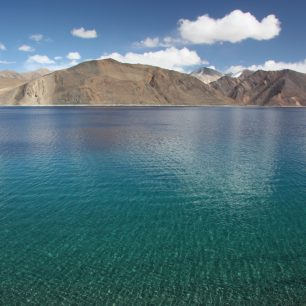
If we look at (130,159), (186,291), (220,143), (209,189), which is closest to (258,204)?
(209,189)

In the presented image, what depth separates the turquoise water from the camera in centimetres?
1747

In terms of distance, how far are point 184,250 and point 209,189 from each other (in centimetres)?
1368

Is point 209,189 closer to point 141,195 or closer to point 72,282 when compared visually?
point 141,195

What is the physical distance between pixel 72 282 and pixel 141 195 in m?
15.1

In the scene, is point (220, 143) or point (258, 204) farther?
point (220, 143)

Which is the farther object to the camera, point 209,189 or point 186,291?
point 209,189

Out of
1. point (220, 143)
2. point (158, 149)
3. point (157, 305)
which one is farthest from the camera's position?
point (220, 143)

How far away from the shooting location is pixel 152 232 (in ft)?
79.7

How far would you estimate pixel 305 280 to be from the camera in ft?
60.2

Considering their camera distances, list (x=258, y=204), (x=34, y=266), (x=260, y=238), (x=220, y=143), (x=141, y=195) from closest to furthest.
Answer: (x=34, y=266) < (x=260, y=238) < (x=258, y=204) < (x=141, y=195) < (x=220, y=143)

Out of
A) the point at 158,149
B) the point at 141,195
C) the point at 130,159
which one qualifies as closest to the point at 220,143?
the point at 158,149

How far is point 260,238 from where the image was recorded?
922 inches

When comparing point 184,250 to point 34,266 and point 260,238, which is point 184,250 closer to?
point 260,238

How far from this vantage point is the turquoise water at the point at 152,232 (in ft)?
57.3
